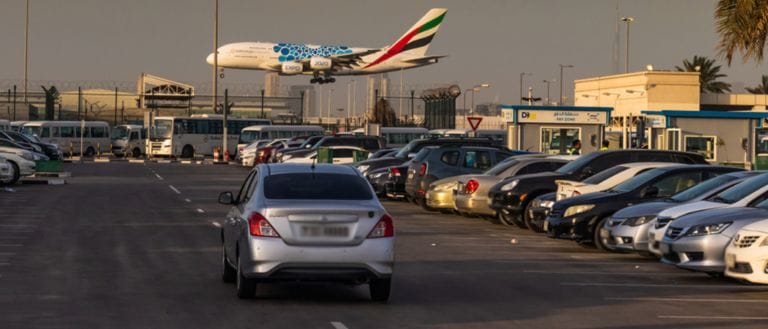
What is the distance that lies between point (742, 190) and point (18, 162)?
97.2ft

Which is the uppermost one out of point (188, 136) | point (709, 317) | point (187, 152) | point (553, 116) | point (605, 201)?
point (553, 116)

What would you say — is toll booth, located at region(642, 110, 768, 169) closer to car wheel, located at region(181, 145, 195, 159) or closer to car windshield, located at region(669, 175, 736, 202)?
car windshield, located at region(669, 175, 736, 202)

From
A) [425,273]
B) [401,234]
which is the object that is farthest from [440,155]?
[425,273]

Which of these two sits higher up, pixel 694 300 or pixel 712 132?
pixel 712 132

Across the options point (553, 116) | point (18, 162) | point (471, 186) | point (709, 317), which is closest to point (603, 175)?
point (471, 186)

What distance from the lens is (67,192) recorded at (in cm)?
3953

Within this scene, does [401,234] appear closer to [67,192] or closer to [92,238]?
[92,238]

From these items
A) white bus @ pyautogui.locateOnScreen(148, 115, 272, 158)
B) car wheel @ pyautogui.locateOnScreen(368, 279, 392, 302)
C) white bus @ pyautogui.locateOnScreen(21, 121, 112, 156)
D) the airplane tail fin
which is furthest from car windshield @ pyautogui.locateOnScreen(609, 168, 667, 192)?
the airplane tail fin

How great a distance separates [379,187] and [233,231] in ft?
71.9

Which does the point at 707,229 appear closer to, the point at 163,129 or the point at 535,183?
the point at 535,183

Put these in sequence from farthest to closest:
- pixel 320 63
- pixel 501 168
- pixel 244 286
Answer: pixel 320 63 < pixel 501 168 < pixel 244 286

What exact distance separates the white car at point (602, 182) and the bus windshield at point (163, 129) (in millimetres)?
59900

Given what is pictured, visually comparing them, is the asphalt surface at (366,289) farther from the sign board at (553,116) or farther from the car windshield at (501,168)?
the sign board at (553,116)

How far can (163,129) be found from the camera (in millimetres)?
82688
